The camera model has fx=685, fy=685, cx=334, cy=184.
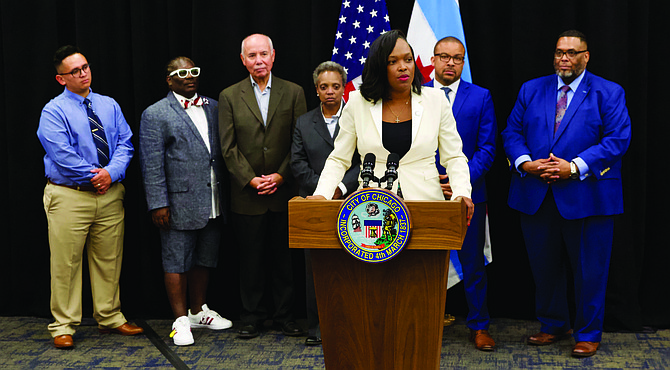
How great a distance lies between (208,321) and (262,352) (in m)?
0.65

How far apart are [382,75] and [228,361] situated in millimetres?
2011

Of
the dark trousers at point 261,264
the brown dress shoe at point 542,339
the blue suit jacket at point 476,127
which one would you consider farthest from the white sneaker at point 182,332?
the brown dress shoe at point 542,339

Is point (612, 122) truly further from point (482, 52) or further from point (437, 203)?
point (437, 203)

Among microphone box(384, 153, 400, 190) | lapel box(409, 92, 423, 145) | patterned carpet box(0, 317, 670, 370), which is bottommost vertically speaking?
patterned carpet box(0, 317, 670, 370)

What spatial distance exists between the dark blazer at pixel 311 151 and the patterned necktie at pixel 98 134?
118cm

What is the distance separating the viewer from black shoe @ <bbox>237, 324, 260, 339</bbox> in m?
4.29

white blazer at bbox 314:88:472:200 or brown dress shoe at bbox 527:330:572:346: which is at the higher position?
white blazer at bbox 314:88:472:200

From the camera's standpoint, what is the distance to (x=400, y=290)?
2402 mm

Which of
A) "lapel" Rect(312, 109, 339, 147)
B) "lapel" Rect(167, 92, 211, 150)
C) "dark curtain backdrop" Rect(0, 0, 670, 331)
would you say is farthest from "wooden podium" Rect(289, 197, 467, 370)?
"dark curtain backdrop" Rect(0, 0, 670, 331)

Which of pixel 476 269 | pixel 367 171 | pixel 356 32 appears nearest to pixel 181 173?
pixel 356 32

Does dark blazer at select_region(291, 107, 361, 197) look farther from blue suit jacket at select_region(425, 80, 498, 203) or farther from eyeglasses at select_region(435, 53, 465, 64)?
eyeglasses at select_region(435, 53, 465, 64)

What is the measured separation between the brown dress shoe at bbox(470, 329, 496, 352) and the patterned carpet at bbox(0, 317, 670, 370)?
5 cm

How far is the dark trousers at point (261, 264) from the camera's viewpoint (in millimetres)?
4359

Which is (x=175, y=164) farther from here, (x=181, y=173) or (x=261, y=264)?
(x=261, y=264)
